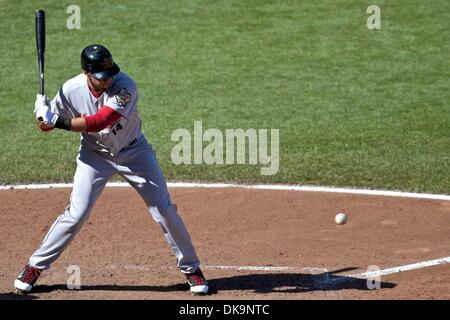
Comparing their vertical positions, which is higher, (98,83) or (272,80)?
(98,83)

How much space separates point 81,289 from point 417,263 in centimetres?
274

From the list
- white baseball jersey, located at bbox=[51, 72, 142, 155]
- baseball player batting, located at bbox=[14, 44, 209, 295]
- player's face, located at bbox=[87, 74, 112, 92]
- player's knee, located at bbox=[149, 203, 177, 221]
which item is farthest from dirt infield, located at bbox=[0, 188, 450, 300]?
player's face, located at bbox=[87, 74, 112, 92]

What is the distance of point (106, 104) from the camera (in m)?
6.95

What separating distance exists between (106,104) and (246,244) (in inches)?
86.8

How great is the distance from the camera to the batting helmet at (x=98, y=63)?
6887mm

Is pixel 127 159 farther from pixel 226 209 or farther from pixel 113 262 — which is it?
pixel 226 209

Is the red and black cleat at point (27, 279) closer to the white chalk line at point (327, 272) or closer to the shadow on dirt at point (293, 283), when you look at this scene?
the white chalk line at point (327, 272)

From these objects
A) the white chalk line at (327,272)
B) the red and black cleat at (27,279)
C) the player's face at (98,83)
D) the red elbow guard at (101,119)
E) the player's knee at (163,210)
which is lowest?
the white chalk line at (327,272)

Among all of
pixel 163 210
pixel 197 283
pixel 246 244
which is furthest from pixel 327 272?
pixel 163 210

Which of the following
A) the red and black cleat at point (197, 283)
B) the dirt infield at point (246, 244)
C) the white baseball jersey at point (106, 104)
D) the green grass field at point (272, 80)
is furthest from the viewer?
the green grass field at point (272, 80)

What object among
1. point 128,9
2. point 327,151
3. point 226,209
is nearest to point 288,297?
point 226,209

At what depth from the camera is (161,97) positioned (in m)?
12.9

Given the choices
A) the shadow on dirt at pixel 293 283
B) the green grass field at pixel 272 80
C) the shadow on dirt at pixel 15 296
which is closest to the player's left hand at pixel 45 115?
the shadow on dirt at pixel 15 296

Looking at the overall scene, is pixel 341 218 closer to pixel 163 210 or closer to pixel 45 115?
pixel 163 210
